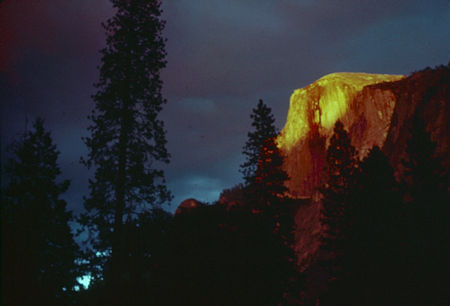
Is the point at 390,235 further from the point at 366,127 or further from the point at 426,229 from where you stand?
the point at 366,127

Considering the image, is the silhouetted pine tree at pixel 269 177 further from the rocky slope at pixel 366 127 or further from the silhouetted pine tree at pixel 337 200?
the rocky slope at pixel 366 127

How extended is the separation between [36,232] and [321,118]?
180 feet

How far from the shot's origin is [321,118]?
6144cm

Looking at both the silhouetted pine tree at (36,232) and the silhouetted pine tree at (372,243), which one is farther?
the silhouetted pine tree at (372,243)

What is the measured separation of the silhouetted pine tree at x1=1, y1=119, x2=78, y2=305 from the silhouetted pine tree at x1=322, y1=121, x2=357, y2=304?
19.4 meters

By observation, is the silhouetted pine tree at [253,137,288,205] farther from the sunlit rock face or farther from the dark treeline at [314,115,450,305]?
the sunlit rock face

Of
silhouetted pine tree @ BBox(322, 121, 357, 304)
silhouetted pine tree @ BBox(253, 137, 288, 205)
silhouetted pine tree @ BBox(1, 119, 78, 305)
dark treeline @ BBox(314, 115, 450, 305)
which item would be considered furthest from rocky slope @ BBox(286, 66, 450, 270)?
silhouetted pine tree @ BBox(1, 119, 78, 305)

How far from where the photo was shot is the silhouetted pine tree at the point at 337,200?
26.2 m

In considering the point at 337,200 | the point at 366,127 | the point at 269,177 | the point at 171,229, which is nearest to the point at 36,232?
the point at 171,229

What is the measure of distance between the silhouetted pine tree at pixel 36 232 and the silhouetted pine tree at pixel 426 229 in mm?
20036

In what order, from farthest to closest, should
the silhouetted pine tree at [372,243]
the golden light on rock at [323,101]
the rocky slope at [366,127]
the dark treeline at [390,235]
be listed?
the golden light on rock at [323,101] < the rocky slope at [366,127] < the silhouetted pine tree at [372,243] < the dark treeline at [390,235]

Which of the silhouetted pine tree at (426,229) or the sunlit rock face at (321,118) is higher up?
the sunlit rock face at (321,118)

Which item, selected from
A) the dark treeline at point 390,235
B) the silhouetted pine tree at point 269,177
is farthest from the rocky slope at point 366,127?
the silhouetted pine tree at point 269,177

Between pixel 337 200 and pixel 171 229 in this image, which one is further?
pixel 337 200
